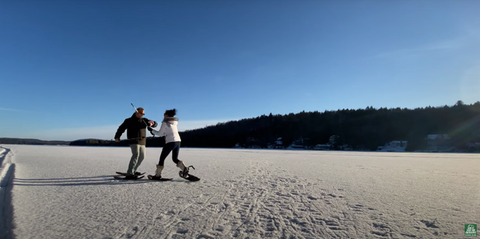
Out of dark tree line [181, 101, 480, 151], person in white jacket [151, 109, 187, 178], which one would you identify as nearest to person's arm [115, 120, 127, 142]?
person in white jacket [151, 109, 187, 178]

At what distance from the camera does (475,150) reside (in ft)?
123

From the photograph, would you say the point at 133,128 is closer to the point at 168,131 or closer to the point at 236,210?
the point at 168,131

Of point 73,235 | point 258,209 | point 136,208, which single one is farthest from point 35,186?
point 258,209

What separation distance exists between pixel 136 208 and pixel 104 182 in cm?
271

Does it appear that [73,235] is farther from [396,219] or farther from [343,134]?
[343,134]

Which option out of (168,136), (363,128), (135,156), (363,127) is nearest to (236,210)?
(168,136)

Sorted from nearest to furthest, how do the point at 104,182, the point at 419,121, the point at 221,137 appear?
1. the point at 104,182
2. the point at 419,121
3. the point at 221,137

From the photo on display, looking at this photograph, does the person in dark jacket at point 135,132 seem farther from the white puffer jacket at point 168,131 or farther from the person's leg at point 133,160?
the white puffer jacket at point 168,131

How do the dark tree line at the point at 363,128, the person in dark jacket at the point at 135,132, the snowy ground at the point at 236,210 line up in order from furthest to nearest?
the dark tree line at the point at 363,128 → the person in dark jacket at the point at 135,132 → the snowy ground at the point at 236,210

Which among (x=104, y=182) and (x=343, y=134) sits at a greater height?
(x=343, y=134)

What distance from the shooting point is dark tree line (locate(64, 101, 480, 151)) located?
50.2m

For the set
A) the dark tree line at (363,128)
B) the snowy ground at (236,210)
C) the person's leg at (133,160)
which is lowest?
the snowy ground at (236,210)

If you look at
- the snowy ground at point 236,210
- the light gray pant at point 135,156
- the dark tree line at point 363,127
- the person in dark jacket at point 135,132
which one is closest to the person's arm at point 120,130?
the person in dark jacket at point 135,132

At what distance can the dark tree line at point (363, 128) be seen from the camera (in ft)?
165
